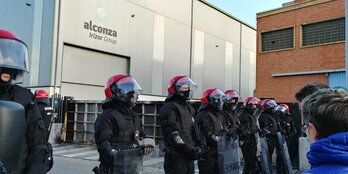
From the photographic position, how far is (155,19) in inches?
972

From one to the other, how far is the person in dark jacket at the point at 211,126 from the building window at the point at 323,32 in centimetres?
1392

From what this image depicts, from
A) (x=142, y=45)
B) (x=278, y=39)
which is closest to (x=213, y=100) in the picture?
(x=278, y=39)

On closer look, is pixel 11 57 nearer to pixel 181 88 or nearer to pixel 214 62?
pixel 181 88

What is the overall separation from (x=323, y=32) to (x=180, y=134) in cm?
1608

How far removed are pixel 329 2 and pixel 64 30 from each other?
13625 millimetres

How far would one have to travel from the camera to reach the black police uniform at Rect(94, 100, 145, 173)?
162 inches

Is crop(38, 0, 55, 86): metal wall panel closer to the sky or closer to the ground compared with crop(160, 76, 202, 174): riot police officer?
closer to the sky

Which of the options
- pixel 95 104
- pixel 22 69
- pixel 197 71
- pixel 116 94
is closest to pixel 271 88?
pixel 197 71

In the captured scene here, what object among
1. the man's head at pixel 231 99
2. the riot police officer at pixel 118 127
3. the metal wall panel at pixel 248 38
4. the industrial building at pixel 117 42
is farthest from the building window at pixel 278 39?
the riot police officer at pixel 118 127

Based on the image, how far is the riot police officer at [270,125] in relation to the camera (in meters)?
9.03

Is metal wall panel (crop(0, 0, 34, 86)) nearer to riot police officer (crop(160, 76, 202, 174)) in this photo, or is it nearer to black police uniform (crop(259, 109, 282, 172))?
black police uniform (crop(259, 109, 282, 172))

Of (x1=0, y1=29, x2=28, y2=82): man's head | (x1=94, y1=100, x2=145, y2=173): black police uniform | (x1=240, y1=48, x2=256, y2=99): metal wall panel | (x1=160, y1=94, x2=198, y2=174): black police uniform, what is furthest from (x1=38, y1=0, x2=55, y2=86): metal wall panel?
(x1=240, y1=48, x2=256, y2=99): metal wall panel

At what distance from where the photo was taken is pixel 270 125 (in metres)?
9.33

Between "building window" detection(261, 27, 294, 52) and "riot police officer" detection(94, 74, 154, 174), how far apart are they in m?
17.2
